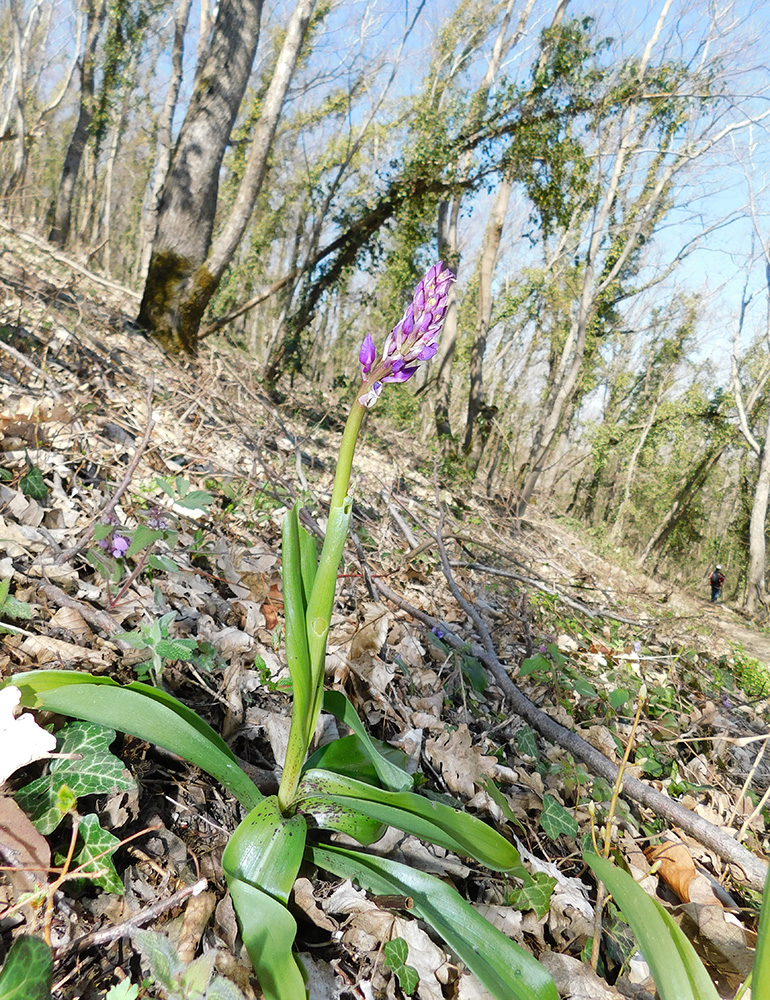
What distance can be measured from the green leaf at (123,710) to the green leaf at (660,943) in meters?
0.71

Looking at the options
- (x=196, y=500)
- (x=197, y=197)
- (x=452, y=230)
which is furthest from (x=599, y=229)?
(x=196, y=500)

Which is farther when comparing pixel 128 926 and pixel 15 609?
pixel 15 609

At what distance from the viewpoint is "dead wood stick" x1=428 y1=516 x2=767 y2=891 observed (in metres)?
1.40

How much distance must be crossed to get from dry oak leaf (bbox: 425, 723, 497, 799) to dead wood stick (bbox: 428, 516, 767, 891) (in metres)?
0.33

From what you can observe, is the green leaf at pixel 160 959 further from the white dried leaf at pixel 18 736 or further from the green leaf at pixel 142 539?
the green leaf at pixel 142 539

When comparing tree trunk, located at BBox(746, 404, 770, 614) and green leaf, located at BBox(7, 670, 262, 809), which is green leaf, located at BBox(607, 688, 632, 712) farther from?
tree trunk, located at BBox(746, 404, 770, 614)

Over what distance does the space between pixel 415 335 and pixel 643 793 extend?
4.93ft

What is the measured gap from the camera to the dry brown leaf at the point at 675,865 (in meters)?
1.45

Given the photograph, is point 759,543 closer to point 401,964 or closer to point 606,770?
point 606,770

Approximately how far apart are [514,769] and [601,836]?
0.28 meters

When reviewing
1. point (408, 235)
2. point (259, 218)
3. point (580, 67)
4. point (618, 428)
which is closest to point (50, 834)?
point (408, 235)

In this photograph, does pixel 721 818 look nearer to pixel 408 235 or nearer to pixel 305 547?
pixel 305 547

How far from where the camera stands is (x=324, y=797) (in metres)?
1.06

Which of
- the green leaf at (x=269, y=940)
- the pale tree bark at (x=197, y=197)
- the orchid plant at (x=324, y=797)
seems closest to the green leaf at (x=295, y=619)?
the orchid plant at (x=324, y=797)
